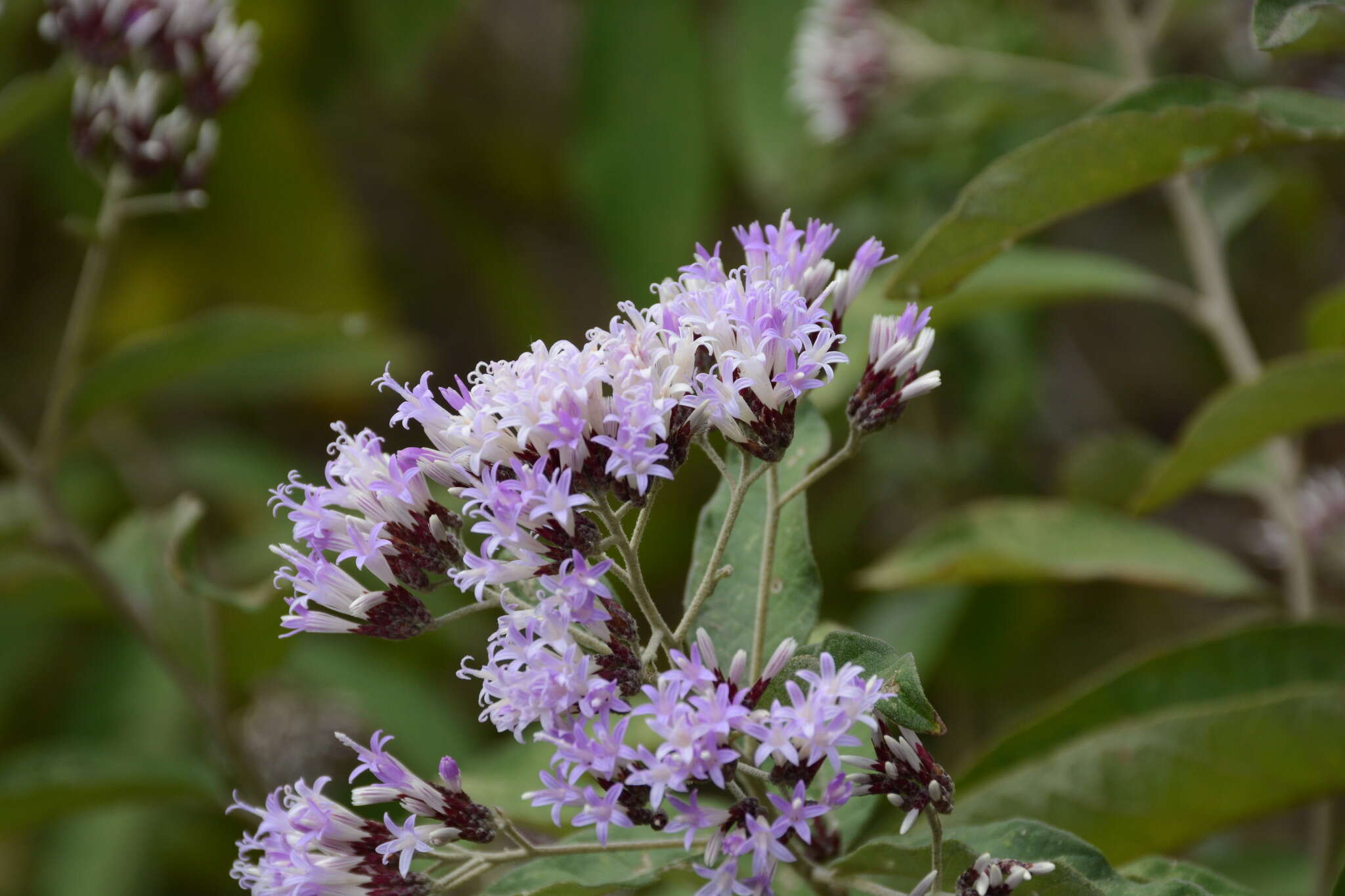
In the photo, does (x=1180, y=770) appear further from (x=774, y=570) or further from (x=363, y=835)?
(x=363, y=835)

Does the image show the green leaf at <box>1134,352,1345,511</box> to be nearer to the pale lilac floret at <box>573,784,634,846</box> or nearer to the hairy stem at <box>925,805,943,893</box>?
the hairy stem at <box>925,805,943,893</box>

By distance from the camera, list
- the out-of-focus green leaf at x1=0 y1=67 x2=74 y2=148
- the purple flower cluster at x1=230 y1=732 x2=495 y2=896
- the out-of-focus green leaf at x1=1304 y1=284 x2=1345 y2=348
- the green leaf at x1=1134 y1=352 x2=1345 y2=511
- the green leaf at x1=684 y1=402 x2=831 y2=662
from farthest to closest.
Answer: the out-of-focus green leaf at x1=0 y1=67 x2=74 y2=148 < the out-of-focus green leaf at x1=1304 y1=284 x2=1345 y2=348 < the green leaf at x1=1134 y1=352 x2=1345 y2=511 < the green leaf at x1=684 y1=402 x2=831 y2=662 < the purple flower cluster at x1=230 y1=732 x2=495 y2=896

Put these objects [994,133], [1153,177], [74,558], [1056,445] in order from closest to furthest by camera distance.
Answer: [1153,177] < [74,558] < [994,133] < [1056,445]

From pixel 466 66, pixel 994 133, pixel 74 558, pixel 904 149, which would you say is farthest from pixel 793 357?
pixel 466 66

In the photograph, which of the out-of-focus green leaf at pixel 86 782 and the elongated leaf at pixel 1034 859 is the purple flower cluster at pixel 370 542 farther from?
the out-of-focus green leaf at pixel 86 782

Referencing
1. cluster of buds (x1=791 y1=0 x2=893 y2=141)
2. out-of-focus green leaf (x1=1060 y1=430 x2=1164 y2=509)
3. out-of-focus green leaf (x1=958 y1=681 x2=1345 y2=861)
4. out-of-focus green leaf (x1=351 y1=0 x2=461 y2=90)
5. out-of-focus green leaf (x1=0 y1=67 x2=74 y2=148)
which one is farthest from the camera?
out-of-focus green leaf (x1=351 y1=0 x2=461 y2=90)

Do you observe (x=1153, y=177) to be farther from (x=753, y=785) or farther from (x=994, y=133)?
(x=994, y=133)

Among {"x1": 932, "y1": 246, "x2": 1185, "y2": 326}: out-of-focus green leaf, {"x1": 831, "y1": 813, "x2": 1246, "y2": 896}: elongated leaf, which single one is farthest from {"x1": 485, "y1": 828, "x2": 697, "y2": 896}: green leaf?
{"x1": 932, "y1": 246, "x2": 1185, "y2": 326}: out-of-focus green leaf

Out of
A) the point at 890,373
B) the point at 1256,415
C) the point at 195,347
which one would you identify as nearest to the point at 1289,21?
the point at 890,373
